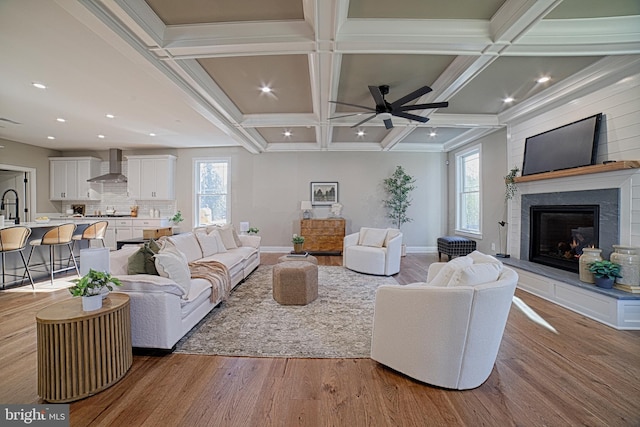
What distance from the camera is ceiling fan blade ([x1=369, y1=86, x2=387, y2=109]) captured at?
10.8ft

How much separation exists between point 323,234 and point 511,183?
4.05 meters

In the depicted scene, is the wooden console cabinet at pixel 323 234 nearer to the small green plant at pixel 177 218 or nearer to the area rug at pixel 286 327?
the area rug at pixel 286 327

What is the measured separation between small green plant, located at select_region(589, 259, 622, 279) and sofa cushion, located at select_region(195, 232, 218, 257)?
495 cm

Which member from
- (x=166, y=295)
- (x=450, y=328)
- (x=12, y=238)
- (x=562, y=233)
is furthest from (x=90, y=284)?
(x=562, y=233)

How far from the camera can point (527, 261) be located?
14.7 feet

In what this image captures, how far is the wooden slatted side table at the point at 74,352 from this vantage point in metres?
1.72

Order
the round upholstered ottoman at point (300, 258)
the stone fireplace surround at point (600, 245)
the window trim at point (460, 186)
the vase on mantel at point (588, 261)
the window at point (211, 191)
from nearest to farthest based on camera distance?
1. the stone fireplace surround at point (600, 245)
2. the vase on mantel at point (588, 261)
3. the round upholstered ottoman at point (300, 258)
4. the window trim at point (460, 186)
5. the window at point (211, 191)

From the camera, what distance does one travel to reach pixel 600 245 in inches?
133

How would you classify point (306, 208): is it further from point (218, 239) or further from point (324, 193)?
point (218, 239)

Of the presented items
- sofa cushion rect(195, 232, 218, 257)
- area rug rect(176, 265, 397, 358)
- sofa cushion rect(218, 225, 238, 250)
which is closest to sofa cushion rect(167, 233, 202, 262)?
sofa cushion rect(195, 232, 218, 257)

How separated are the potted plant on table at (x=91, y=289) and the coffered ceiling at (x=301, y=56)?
1983 mm

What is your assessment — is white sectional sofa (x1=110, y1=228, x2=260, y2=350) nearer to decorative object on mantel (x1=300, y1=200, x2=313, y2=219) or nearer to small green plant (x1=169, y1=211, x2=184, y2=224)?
decorative object on mantel (x1=300, y1=200, x2=313, y2=219)

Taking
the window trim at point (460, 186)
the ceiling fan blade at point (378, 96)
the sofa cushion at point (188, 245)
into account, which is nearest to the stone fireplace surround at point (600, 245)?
the window trim at point (460, 186)

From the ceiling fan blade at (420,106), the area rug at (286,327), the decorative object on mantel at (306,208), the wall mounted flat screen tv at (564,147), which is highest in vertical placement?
the ceiling fan blade at (420,106)
